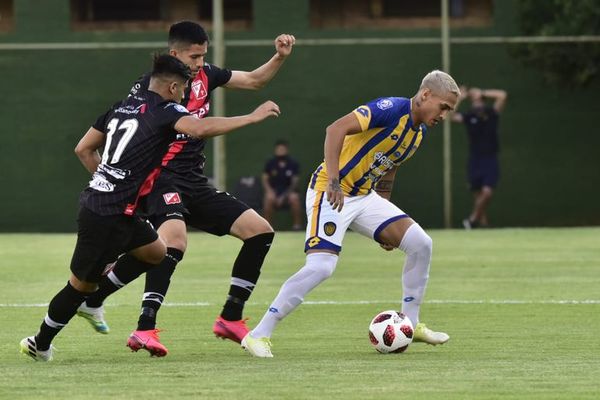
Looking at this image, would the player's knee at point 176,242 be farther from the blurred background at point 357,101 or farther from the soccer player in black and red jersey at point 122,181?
the blurred background at point 357,101

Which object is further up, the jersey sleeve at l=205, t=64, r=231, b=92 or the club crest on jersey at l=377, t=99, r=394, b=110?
the jersey sleeve at l=205, t=64, r=231, b=92

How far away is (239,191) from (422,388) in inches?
646

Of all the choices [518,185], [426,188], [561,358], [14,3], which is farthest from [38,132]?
[561,358]

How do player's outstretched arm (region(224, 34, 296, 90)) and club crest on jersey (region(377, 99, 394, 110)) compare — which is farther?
player's outstretched arm (region(224, 34, 296, 90))

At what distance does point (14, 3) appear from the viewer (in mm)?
23438

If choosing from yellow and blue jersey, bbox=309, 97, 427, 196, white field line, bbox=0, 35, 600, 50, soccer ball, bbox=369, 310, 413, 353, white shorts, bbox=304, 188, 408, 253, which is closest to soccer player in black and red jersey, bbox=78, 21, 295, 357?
white shorts, bbox=304, 188, 408, 253

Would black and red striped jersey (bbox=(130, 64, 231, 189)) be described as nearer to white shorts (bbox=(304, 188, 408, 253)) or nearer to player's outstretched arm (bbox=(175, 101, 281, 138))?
white shorts (bbox=(304, 188, 408, 253))

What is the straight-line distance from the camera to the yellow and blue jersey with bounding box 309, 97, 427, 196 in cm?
862

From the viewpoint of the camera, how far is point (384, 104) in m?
8.53

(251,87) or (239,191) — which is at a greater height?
(251,87)

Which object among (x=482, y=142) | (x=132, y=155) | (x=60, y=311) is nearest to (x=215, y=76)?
(x=132, y=155)

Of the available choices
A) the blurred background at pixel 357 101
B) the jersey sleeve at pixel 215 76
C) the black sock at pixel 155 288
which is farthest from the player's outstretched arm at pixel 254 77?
the blurred background at pixel 357 101

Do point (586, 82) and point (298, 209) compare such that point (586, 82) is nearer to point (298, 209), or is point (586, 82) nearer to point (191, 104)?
point (298, 209)

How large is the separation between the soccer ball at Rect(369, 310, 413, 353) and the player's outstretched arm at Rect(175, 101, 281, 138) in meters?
1.62
